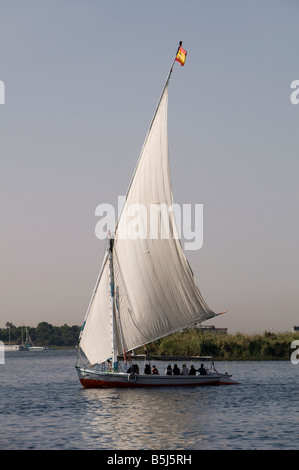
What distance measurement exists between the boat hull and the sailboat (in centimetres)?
3

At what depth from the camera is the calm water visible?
33188mm

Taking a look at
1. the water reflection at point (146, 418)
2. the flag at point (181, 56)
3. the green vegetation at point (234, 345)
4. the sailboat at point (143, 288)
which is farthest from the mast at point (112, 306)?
the green vegetation at point (234, 345)

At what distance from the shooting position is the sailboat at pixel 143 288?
181 feet

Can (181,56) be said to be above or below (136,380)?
above

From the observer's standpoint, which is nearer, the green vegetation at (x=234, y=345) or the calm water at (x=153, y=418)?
the calm water at (x=153, y=418)

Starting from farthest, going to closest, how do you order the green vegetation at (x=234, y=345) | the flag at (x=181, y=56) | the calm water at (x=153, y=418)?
1. the green vegetation at (x=234, y=345)
2. the flag at (x=181, y=56)
3. the calm water at (x=153, y=418)

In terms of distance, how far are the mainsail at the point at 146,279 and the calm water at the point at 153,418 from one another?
460 cm

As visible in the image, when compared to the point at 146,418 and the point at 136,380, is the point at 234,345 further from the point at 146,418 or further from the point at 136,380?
the point at 146,418

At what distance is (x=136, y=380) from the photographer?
2269 inches

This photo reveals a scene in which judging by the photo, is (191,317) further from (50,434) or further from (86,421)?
(50,434)

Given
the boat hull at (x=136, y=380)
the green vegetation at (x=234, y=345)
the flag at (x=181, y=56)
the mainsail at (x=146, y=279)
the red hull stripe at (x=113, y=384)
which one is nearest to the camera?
the mainsail at (x=146, y=279)

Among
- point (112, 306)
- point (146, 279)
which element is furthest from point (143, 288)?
point (112, 306)

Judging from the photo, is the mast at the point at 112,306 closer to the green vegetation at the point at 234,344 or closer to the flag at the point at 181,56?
the flag at the point at 181,56

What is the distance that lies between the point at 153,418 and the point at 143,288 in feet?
55.9
